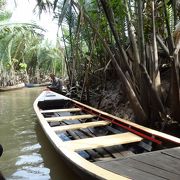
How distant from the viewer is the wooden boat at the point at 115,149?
4160mm

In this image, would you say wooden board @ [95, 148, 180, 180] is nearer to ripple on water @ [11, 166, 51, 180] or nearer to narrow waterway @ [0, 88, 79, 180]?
narrow waterway @ [0, 88, 79, 180]

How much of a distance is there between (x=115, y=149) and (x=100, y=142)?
0.41 meters

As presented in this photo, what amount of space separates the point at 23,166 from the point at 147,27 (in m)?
4.36

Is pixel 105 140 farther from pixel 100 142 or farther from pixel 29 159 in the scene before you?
pixel 29 159

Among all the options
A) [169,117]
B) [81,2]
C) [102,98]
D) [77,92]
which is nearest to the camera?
[169,117]

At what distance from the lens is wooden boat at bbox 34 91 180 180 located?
4.16 m

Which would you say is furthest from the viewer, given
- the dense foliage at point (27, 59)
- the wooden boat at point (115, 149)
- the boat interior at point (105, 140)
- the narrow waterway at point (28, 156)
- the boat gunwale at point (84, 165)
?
the dense foliage at point (27, 59)

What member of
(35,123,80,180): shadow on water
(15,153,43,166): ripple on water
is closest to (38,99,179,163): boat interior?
(35,123,80,180): shadow on water

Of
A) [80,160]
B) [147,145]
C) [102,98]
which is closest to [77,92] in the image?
[102,98]

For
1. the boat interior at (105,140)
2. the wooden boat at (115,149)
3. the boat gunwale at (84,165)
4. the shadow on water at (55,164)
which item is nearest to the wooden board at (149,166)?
the wooden boat at (115,149)

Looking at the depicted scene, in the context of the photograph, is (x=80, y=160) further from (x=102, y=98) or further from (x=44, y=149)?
(x=102, y=98)

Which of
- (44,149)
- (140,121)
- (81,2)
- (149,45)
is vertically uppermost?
(81,2)

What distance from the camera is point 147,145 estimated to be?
586 centimetres

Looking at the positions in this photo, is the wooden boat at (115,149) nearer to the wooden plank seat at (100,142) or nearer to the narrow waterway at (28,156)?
the wooden plank seat at (100,142)
